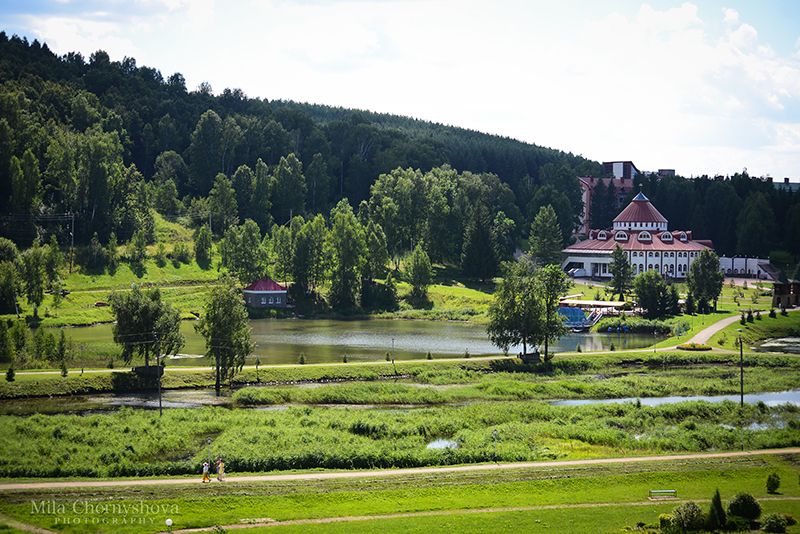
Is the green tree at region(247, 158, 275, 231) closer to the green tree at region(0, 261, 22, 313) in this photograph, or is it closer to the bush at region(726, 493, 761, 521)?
the green tree at region(0, 261, 22, 313)

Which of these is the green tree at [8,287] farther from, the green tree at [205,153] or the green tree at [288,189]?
the green tree at [205,153]

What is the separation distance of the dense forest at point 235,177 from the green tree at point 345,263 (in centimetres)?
1685

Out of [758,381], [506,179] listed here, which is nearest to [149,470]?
[758,381]

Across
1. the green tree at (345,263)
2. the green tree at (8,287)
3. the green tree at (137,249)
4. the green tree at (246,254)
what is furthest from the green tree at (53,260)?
the green tree at (345,263)

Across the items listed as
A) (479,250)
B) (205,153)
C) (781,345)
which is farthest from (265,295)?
(781,345)

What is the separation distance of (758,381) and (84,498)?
171 feet

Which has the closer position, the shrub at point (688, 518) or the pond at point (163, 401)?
the shrub at point (688, 518)

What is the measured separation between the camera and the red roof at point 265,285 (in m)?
97.6

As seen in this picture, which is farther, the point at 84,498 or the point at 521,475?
the point at 521,475

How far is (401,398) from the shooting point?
52156 millimetres

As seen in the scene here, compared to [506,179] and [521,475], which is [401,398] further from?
[506,179]

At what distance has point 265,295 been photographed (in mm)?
97500

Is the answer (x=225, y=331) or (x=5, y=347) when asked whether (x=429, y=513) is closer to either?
(x=225, y=331)

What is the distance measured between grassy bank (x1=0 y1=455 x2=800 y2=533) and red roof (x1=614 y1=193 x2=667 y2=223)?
337 feet
